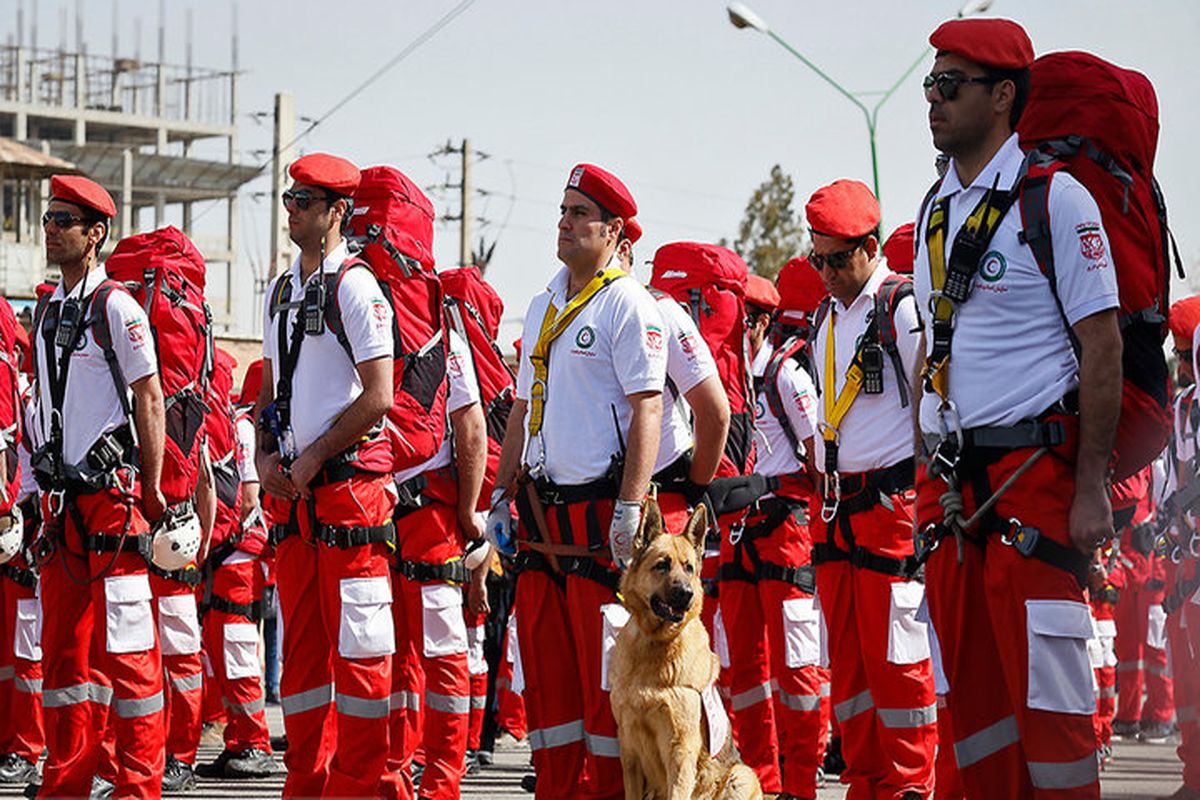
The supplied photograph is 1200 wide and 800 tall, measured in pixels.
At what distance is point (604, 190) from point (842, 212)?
1.64 meters

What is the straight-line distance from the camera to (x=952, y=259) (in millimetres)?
5113

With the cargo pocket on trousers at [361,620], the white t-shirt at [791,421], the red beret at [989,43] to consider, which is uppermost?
the red beret at [989,43]

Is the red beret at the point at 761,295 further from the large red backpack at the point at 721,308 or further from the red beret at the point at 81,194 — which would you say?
the red beret at the point at 81,194

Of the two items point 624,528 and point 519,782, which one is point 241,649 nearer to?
point 519,782

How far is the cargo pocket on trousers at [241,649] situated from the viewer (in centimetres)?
1123

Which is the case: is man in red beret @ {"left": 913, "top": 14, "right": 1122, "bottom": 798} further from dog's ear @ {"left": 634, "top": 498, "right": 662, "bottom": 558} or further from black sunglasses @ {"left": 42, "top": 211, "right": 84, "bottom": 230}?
black sunglasses @ {"left": 42, "top": 211, "right": 84, "bottom": 230}

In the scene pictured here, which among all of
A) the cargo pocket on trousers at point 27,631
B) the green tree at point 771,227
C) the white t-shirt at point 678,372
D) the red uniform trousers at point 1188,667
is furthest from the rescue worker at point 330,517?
the green tree at point 771,227

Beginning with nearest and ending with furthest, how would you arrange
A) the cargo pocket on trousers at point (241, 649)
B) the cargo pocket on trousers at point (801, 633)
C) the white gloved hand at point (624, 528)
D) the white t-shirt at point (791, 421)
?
the white gloved hand at point (624, 528) < the cargo pocket on trousers at point (801, 633) < the white t-shirt at point (791, 421) < the cargo pocket on trousers at point (241, 649)

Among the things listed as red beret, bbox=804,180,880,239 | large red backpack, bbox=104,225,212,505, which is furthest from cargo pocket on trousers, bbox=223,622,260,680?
red beret, bbox=804,180,880,239

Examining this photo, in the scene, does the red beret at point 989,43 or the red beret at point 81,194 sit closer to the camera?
the red beret at point 989,43

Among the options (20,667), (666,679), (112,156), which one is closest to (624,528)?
(666,679)

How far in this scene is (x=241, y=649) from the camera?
1135cm

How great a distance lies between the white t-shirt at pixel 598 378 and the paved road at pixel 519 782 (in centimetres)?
365

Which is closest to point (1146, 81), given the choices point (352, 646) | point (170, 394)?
point (352, 646)
